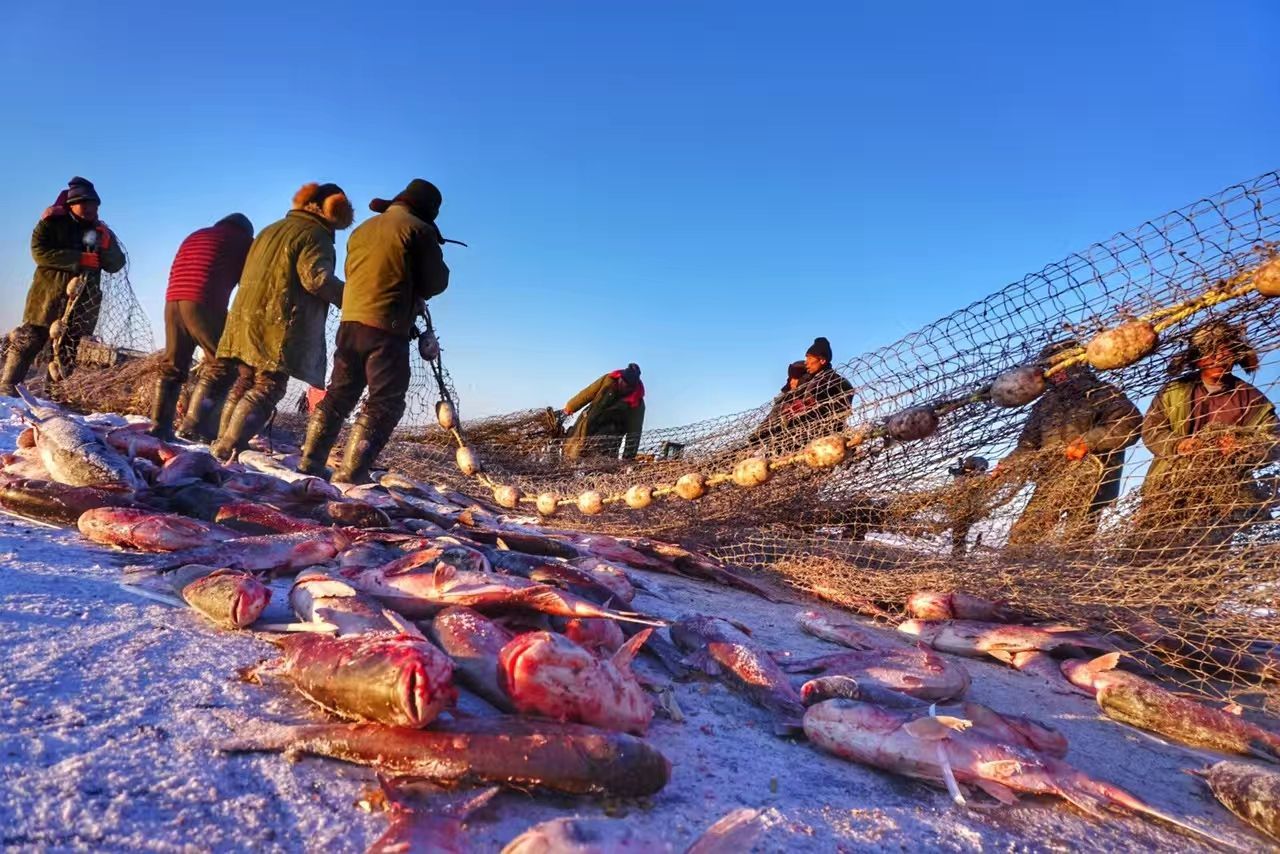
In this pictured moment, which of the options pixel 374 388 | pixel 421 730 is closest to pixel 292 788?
pixel 421 730

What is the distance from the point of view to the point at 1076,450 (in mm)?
4234

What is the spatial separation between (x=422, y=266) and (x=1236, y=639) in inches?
221

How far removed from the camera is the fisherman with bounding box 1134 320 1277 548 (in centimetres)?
336

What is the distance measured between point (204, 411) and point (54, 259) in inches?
123

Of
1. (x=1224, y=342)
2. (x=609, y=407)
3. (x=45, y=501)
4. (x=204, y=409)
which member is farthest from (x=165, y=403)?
(x=1224, y=342)

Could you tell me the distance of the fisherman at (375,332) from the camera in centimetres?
571

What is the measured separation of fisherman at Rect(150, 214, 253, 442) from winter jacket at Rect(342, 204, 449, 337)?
6.36ft

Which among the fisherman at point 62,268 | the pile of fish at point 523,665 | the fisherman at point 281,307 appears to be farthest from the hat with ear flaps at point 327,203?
the fisherman at point 62,268

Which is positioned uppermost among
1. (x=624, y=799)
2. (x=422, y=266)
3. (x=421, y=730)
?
(x=422, y=266)

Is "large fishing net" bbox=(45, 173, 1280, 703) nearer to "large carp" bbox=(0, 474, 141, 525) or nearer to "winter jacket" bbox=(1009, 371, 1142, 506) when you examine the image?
"winter jacket" bbox=(1009, 371, 1142, 506)

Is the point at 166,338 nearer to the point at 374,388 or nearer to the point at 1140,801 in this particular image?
the point at 374,388

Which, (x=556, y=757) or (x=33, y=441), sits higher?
(x=33, y=441)

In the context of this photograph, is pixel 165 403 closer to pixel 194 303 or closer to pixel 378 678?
pixel 194 303

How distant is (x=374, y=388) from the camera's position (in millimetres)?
5773
